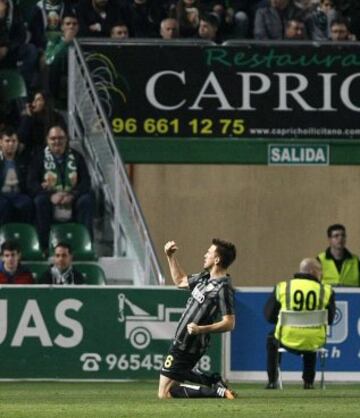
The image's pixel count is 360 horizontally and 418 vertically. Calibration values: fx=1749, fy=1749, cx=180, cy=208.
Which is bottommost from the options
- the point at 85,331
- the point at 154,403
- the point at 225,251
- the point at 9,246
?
the point at 154,403

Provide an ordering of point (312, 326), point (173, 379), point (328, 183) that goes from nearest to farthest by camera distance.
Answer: point (173, 379)
point (312, 326)
point (328, 183)

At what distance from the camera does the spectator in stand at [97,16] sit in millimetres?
24453

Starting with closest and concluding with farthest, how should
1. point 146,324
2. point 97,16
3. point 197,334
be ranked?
point 197,334 < point 146,324 < point 97,16

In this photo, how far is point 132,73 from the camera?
24312mm

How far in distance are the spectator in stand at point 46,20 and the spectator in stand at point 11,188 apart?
256cm

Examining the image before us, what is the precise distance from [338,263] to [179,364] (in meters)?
6.46

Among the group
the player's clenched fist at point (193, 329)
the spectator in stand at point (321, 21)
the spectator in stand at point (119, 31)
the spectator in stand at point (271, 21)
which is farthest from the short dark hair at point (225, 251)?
the spectator in stand at point (321, 21)

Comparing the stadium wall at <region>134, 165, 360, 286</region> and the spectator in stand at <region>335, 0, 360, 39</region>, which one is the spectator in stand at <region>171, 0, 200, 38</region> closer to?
the stadium wall at <region>134, 165, 360, 286</region>

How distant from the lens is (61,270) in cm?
→ 2067

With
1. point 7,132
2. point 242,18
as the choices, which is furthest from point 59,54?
point 242,18

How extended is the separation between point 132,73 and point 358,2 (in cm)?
411

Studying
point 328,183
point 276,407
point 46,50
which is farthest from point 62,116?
point 276,407

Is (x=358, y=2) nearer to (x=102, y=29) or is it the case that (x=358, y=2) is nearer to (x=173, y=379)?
(x=102, y=29)

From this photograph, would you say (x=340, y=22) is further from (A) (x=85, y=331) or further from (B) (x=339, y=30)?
(A) (x=85, y=331)
